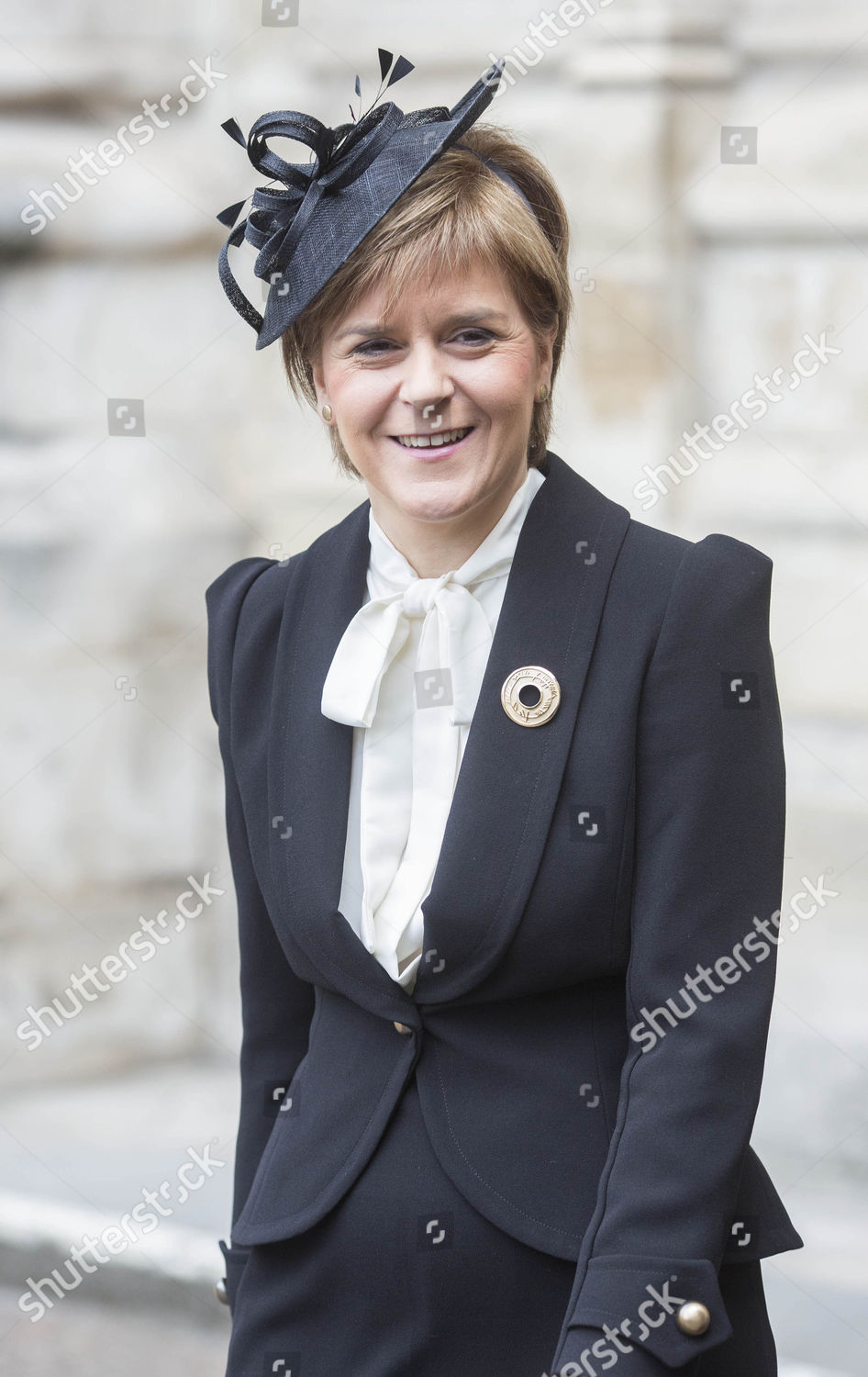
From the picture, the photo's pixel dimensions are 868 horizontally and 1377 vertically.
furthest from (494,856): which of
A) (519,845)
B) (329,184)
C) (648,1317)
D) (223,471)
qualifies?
(223,471)

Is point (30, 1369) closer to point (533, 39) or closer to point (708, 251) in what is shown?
point (708, 251)

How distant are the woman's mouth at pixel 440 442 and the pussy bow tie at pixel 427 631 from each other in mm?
115

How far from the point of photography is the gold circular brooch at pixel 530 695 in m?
1.51

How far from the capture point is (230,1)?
3.73 metres

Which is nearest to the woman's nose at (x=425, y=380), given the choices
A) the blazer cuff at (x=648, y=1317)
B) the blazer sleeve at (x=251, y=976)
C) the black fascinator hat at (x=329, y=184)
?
the black fascinator hat at (x=329, y=184)

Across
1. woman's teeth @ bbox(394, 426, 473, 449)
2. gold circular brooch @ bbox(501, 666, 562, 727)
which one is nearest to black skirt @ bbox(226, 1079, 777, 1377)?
gold circular brooch @ bbox(501, 666, 562, 727)

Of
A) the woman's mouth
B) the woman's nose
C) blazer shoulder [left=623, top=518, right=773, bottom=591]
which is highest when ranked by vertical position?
the woman's nose

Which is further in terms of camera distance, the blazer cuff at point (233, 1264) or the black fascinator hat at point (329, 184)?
the blazer cuff at point (233, 1264)

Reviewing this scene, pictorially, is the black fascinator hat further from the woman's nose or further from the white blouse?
the white blouse

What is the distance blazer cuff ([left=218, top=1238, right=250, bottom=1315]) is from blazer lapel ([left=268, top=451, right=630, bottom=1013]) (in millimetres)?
367

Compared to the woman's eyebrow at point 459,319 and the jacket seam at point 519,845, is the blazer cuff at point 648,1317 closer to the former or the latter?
the jacket seam at point 519,845

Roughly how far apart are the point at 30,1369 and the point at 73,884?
1.18 metres

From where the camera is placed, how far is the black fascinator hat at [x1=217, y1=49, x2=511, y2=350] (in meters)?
1.54

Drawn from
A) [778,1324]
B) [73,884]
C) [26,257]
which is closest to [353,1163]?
[778,1324]
